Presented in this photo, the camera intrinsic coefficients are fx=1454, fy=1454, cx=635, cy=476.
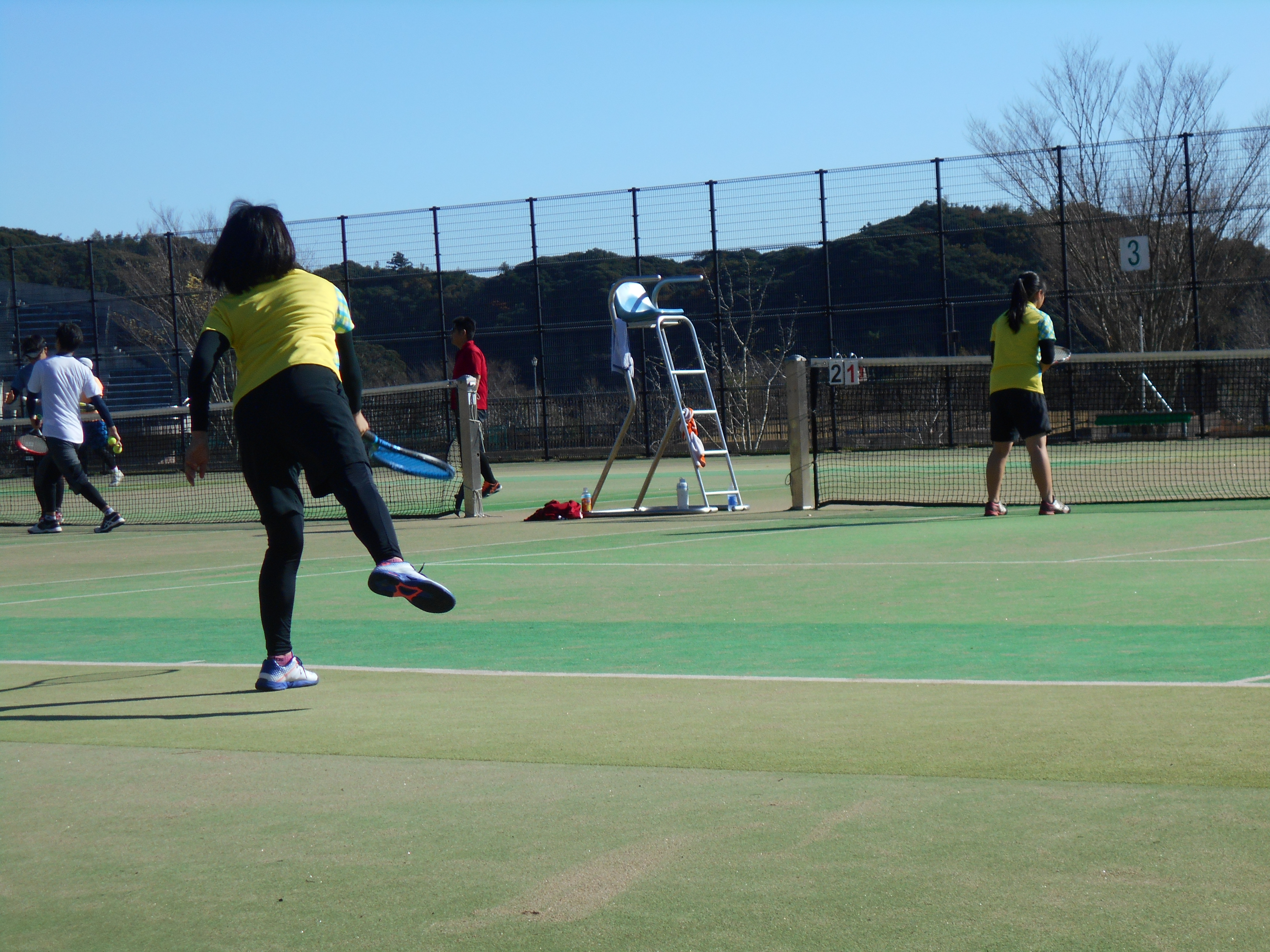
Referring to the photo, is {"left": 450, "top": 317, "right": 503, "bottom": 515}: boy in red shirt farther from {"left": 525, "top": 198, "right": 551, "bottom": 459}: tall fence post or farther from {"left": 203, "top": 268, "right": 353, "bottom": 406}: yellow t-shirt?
{"left": 525, "top": 198, "right": 551, "bottom": 459}: tall fence post

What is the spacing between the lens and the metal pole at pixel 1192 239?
2570 cm

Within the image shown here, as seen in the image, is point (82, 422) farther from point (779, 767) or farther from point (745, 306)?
point (745, 306)

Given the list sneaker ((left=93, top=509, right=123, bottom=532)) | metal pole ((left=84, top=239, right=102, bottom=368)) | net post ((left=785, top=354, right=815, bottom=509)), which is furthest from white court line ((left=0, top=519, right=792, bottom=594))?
metal pole ((left=84, top=239, right=102, bottom=368))

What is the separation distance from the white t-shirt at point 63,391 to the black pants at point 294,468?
9.27m

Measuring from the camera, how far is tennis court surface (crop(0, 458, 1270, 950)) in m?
2.51

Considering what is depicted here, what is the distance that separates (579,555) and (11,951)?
23.0 ft

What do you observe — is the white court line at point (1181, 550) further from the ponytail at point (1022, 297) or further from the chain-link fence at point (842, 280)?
the chain-link fence at point (842, 280)

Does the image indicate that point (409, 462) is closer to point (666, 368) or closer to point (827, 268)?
point (666, 368)

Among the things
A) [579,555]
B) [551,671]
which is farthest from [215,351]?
[579,555]

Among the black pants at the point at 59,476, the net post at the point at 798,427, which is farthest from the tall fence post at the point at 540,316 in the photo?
the net post at the point at 798,427

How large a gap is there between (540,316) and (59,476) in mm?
16060

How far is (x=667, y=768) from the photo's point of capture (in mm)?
3557

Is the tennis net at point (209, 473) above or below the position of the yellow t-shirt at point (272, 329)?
below

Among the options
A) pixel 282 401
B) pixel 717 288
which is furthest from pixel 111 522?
pixel 717 288
